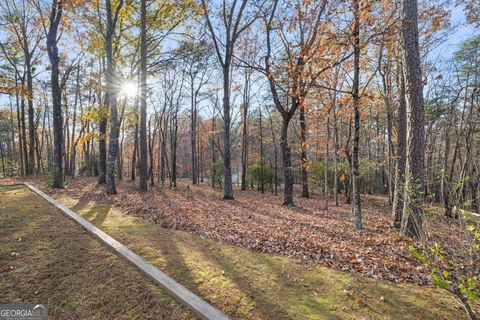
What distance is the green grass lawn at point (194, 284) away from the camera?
252 cm

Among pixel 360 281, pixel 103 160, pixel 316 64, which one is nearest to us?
pixel 360 281

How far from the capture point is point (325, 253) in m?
3.95

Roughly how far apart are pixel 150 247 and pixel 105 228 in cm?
158

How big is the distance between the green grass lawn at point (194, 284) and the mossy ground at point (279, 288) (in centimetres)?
1

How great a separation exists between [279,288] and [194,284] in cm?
113

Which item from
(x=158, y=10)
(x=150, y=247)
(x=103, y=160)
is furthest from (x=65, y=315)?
(x=158, y=10)

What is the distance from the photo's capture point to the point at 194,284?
9.69 feet

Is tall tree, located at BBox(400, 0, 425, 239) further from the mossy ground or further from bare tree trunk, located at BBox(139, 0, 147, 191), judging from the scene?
bare tree trunk, located at BBox(139, 0, 147, 191)

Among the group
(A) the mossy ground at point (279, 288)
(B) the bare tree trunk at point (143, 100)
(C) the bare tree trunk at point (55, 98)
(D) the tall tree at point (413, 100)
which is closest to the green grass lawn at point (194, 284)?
(A) the mossy ground at point (279, 288)

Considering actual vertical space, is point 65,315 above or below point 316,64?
below

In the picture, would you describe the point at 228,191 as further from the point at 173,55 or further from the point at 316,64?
the point at 173,55

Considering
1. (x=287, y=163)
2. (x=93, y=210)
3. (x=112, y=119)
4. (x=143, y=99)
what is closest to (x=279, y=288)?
(x=93, y=210)

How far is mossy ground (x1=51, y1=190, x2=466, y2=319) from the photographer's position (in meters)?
2.51

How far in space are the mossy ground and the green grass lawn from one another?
12 millimetres
